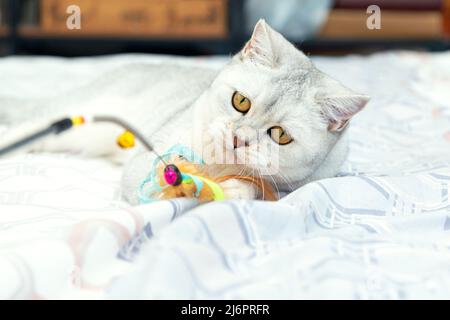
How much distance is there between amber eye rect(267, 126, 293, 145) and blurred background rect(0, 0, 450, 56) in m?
2.38

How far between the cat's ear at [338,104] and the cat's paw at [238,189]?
21cm

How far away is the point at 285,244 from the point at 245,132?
0.26 metres

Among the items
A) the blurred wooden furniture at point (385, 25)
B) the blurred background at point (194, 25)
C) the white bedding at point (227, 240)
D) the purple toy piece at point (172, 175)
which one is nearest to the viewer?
the white bedding at point (227, 240)

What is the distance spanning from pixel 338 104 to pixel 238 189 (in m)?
0.25

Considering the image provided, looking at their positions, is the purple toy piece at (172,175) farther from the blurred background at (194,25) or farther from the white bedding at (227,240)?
the blurred background at (194,25)

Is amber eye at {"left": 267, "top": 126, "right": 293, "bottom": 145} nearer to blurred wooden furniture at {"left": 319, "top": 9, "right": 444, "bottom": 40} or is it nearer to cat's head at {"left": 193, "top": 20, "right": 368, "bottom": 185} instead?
cat's head at {"left": 193, "top": 20, "right": 368, "bottom": 185}

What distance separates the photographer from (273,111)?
107 centimetres

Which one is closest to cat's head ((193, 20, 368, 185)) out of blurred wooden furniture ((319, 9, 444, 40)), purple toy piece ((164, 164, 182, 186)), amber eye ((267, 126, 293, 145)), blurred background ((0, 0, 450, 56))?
amber eye ((267, 126, 293, 145))

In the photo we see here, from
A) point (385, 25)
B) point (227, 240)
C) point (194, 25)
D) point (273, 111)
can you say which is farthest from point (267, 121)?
point (385, 25)

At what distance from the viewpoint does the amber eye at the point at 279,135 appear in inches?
42.4

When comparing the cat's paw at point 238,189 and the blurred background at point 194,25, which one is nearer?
the cat's paw at point 238,189

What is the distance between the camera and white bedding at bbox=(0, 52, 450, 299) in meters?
0.74

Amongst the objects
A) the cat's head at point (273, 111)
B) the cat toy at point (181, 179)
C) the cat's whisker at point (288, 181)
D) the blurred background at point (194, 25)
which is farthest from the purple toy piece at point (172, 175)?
the blurred background at point (194, 25)
